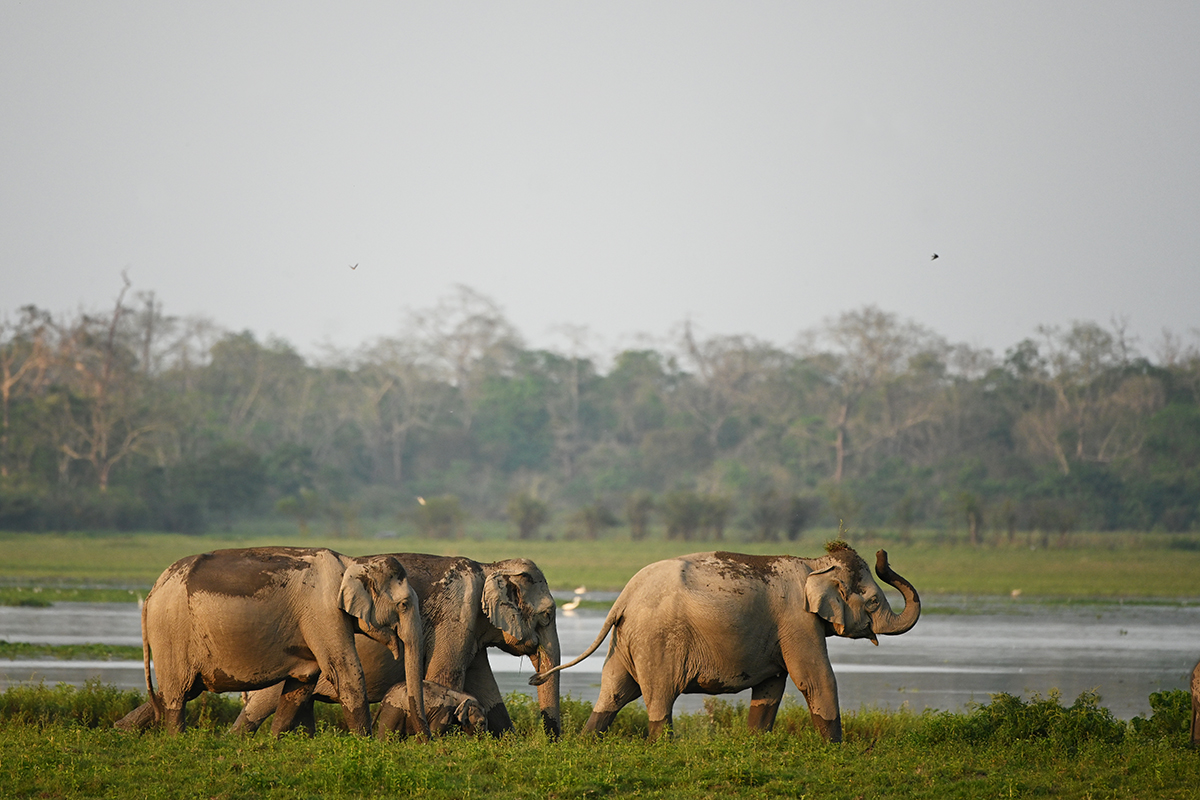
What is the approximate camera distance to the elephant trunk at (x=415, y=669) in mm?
10250

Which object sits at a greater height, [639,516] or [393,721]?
[639,516]

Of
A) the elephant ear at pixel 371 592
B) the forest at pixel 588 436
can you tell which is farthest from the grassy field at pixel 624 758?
the forest at pixel 588 436

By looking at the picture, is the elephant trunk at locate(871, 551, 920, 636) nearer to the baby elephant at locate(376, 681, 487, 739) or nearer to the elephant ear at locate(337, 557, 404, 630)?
the baby elephant at locate(376, 681, 487, 739)

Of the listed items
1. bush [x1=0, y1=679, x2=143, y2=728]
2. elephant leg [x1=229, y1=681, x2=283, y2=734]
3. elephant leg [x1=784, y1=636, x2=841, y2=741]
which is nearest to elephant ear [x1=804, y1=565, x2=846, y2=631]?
elephant leg [x1=784, y1=636, x2=841, y2=741]

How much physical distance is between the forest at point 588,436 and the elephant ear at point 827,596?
41.6 metres

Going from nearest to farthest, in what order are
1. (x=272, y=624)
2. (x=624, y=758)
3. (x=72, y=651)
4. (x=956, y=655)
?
1. (x=624, y=758)
2. (x=272, y=624)
3. (x=72, y=651)
4. (x=956, y=655)

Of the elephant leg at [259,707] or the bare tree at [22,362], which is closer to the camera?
the elephant leg at [259,707]

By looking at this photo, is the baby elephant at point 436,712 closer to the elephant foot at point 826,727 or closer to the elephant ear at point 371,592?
the elephant ear at point 371,592

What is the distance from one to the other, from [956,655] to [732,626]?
44.2 feet

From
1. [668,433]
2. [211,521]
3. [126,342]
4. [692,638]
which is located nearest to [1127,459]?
[668,433]

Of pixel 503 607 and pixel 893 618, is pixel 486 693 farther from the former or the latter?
pixel 893 618

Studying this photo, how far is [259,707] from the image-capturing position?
11.4 metres

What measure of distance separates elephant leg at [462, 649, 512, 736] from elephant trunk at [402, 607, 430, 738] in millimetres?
780

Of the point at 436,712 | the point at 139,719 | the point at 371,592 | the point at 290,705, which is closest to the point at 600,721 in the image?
the point at 436,712
